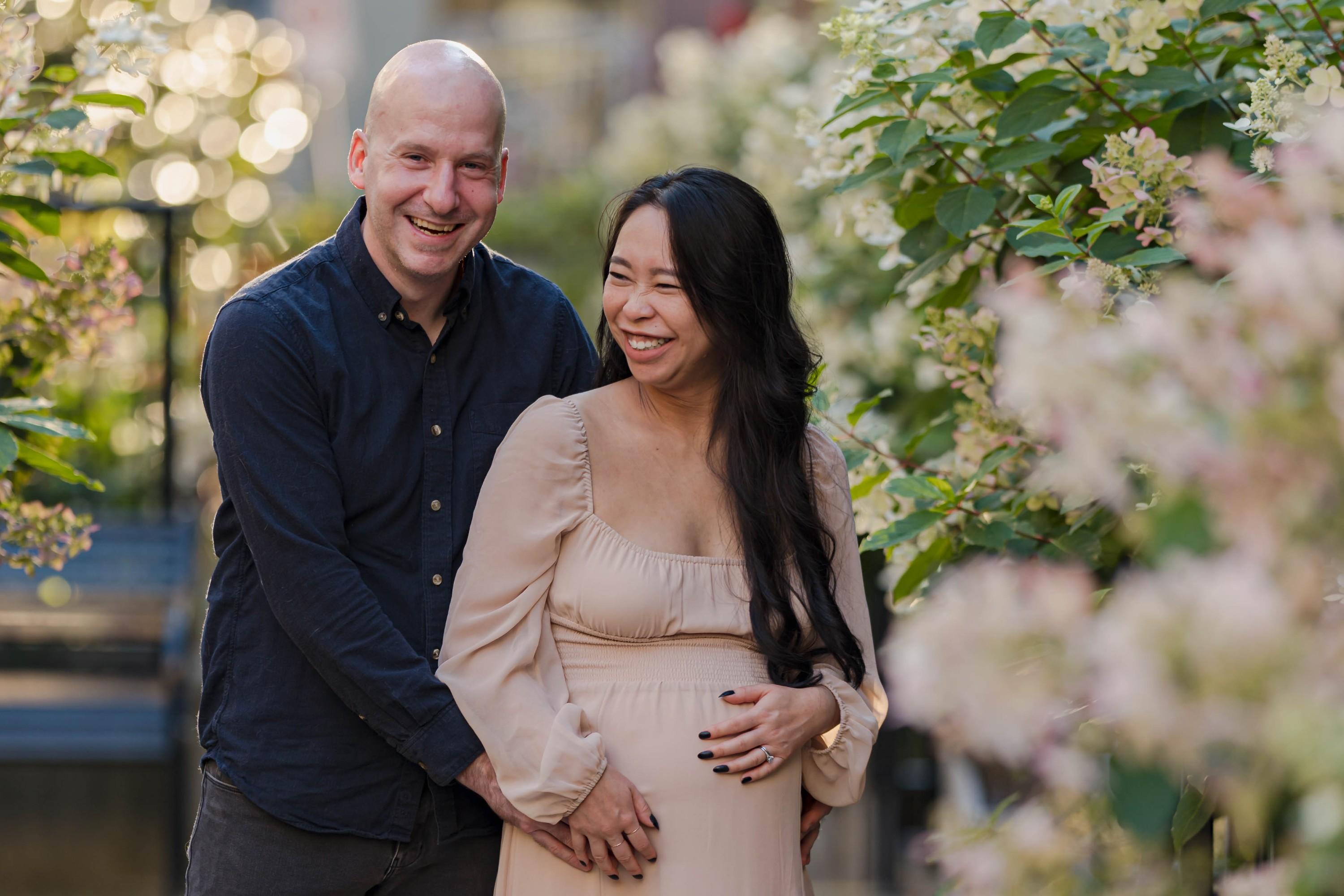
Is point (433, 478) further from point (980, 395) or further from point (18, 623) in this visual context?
point (18, 623)

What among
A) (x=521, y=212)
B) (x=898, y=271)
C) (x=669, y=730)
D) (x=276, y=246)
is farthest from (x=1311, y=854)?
(x=521, y=212)

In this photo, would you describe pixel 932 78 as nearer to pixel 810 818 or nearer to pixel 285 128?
pixel 810 818

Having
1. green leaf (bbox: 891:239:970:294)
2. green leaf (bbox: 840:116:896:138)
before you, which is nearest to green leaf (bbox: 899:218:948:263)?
green leaf (bbox: 891:239:970:294)

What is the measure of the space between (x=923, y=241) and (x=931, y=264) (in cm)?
8

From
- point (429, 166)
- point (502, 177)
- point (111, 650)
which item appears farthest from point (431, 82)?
point (111, 650)

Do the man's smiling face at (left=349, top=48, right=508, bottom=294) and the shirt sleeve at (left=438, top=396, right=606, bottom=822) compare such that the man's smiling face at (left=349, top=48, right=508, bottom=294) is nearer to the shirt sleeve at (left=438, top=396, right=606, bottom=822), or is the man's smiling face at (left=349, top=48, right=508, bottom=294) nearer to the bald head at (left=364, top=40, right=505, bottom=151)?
the bald head at (left=364, top=40, right=505, bottom=151)

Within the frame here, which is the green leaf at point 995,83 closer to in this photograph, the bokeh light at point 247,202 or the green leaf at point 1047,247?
the green leaf at point 1047,247

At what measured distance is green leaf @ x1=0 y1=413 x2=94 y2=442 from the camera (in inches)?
87.5

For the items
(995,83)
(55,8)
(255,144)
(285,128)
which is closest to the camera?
(995,83)

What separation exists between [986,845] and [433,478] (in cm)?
166

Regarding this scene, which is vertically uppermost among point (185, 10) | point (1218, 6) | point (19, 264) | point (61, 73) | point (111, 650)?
point (1218, 6)

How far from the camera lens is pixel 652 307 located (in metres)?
2.34

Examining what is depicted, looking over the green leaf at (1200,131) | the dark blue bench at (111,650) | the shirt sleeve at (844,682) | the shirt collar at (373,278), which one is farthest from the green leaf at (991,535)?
the dark blue bench at (111,650)

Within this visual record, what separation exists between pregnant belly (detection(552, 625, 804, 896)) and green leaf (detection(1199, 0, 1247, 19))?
4.33ft
